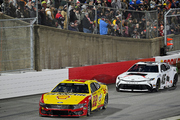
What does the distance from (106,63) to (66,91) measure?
8.73 metres

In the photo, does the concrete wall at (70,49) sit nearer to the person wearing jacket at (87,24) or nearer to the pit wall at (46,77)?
the person wearing jacket at (87,24)

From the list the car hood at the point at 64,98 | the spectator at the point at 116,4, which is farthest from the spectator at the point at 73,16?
the car hood at the point at 64,98

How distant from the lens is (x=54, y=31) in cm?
1795

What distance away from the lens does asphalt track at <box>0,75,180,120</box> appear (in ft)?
36.7

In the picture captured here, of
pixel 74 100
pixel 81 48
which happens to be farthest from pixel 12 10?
pixel 74 100

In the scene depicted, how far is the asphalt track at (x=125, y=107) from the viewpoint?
1120cm

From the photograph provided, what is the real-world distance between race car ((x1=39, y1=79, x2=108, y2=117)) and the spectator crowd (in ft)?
17.7

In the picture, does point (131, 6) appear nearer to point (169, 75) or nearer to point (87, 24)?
point (87, 24)

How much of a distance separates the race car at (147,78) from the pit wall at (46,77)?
2.22m

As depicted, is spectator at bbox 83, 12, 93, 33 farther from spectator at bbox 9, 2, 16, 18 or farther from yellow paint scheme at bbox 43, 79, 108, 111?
yellow paint scheme at bbox 43, 79, 108, 111

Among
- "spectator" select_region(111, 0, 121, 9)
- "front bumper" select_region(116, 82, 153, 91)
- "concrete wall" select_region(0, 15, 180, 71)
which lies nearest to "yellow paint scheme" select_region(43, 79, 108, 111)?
"front bumper" select_region(116, 82, 153, 91)

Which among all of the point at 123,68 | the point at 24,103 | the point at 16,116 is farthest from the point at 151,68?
the point at 16,116

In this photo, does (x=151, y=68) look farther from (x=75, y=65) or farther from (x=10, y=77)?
(x=10, y=77)

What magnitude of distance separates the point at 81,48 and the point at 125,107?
23.6 ft
